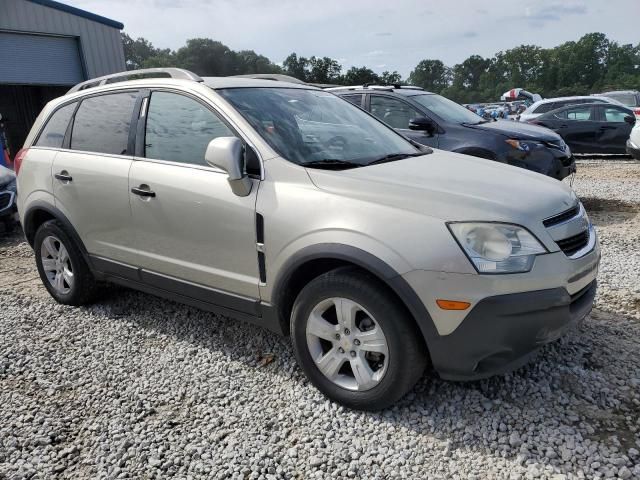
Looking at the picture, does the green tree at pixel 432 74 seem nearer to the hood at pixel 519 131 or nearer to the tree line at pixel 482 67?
the tree line at pixel 482 67

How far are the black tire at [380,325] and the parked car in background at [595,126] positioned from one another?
1171 cm

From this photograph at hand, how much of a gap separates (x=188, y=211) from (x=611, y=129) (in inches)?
471

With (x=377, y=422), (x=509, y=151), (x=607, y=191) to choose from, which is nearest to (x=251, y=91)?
(x=377, y=422)

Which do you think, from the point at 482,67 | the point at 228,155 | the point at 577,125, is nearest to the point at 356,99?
the point at 228,155

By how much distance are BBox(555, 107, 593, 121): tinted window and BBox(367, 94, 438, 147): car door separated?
24.3 ft

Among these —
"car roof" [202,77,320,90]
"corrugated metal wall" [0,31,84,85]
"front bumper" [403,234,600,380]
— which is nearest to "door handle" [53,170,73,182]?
"car roof" [202,77,320,90]

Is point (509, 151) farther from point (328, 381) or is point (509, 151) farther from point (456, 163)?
point (328, 381)

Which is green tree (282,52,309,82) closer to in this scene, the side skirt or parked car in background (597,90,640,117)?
parked car in background (597,90,640,117)

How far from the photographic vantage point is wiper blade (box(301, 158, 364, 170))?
286 centimetres

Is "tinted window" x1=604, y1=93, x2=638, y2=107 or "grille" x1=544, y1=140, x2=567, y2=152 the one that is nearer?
"grille" x1=544, y1=140, x2=567, y2=152

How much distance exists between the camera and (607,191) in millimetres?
8117

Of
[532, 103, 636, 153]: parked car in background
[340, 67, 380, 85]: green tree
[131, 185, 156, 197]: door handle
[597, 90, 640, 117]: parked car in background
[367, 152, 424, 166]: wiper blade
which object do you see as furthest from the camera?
[340, 67, 380, 85]: green tree

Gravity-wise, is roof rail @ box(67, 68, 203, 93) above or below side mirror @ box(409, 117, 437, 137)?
above

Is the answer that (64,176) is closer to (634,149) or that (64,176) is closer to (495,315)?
(495,315)
